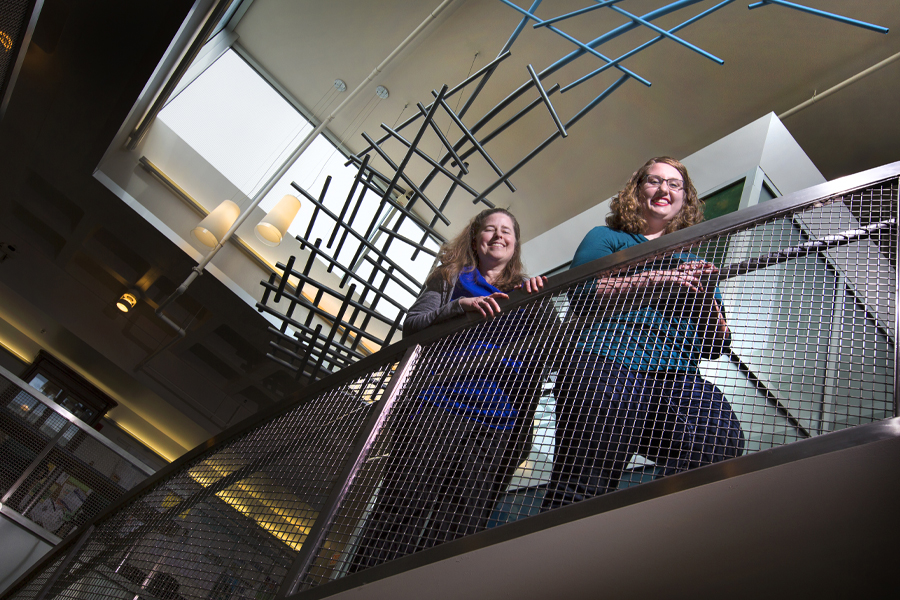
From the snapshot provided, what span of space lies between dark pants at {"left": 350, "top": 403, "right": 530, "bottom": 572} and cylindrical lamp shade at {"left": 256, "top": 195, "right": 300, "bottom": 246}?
4.28 meters

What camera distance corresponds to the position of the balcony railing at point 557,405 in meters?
1.21

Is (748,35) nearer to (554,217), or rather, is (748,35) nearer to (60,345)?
(554,217)

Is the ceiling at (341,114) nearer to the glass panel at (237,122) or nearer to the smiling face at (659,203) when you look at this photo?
the glass panel at (237,122)

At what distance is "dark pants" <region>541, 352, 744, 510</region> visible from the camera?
47.6 inches

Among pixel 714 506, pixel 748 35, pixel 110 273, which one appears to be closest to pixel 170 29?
pixel 110 273

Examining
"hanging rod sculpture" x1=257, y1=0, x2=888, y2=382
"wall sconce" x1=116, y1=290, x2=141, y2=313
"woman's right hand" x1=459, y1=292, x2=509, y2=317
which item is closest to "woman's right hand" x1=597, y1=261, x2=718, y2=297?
"woman's right hand" x1=459, y1=292, x2=509, y2=317

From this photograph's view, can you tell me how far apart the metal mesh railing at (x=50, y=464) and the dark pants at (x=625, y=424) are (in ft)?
17.4

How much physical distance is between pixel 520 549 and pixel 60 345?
9197mm

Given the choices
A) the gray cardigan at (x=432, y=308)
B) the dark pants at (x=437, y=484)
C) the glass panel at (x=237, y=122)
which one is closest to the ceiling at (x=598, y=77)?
the glass panel at (x=237, y=122)

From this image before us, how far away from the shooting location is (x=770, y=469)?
935 millimetres

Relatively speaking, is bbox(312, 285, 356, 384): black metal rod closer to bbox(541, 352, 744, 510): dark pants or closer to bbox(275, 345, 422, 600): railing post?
bbox(275, 345, 422, 600): railing post

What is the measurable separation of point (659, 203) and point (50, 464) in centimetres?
538

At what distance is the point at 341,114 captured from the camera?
23.1ft

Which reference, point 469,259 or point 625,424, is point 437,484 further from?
point 469,259
